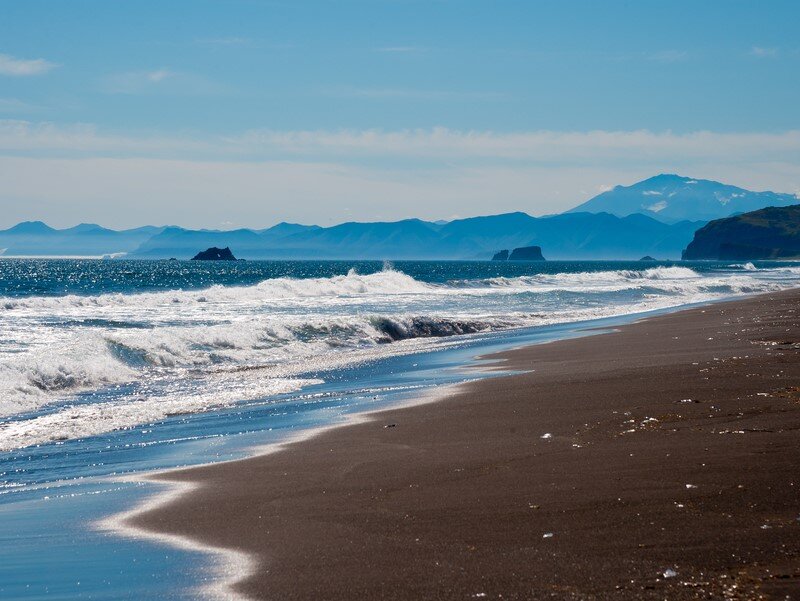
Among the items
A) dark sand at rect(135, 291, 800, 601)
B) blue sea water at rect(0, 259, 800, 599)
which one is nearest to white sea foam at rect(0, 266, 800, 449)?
blue sea water at rect(0, 259, 800, 599)

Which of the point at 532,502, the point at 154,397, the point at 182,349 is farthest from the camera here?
the point at 182,349

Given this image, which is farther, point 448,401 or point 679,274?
point 679,274

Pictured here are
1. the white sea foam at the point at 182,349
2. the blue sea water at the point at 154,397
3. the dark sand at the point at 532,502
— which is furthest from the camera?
the white sea foam at the point at 182,349

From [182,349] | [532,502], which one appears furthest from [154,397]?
[532,502]

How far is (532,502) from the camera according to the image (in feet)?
20.3

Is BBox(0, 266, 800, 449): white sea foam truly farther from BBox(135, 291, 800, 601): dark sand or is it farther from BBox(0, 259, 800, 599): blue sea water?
BBox(135, 291, 800, 601): dark sand

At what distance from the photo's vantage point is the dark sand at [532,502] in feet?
15.4

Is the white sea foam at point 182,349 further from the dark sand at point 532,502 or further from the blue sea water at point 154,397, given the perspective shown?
the dark sand at point 532,502

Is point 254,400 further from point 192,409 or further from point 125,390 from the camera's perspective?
point 125,390

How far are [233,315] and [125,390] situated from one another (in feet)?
63.0

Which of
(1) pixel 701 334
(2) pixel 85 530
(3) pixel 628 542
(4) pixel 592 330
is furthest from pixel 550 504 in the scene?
(4) pixel 592 330

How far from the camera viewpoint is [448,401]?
12.3m

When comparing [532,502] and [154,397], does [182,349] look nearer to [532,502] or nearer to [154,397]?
[154,397]

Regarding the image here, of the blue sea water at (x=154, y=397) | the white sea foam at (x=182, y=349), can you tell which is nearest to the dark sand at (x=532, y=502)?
the blue sea water at (x=154, y=397)
